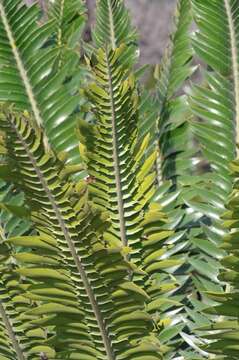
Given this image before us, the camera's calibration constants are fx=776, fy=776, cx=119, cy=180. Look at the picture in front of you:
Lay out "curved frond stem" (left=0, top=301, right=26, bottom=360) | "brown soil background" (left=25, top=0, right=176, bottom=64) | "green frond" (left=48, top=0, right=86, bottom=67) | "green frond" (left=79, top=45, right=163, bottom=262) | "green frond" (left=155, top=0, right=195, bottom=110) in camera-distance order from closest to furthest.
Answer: "green frond" (left=79, top=45, right=163, bottom=262)
"curved frond stem" (left=0, top=301, right=26, bottom=360)
"green frond" (left=155, top=0, right=195, bottom=110)
"green frond" (left=48, top=0, right=86, bottom=67)
"brown soil background" (left=25, top=0, right=176, bottom=64)

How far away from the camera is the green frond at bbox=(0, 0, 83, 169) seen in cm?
127

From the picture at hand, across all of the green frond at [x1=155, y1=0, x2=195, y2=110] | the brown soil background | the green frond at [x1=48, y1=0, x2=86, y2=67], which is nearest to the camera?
the green frond at [x1=155, y1=0, x2=195, y2=110]

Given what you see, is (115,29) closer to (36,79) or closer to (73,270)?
Result: (36,79)

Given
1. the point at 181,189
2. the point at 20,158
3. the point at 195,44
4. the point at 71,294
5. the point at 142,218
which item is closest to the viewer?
the point at 20,158

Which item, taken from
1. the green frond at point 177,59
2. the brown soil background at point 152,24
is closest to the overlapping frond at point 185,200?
the green frond at point 177,59

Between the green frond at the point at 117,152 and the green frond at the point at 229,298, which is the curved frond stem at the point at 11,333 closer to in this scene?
the green frond at the point at 117,152

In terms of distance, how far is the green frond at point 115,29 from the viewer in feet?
4.86

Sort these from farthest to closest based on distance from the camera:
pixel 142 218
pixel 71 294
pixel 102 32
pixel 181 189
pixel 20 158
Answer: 1. pixel 102 32
2. pixel 181 189
3. pixel 142 218
4. pixel 71 294
5. pixel 20 158

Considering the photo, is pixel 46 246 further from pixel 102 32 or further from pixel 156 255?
pixel 102 32

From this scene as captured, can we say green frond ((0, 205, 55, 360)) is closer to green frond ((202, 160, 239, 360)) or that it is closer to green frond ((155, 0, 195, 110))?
green frond ((202, 160, 239, 360))

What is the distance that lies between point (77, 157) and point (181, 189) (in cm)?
19

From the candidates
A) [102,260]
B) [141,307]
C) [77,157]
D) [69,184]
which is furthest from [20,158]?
[77,157]

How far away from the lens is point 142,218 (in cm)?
109

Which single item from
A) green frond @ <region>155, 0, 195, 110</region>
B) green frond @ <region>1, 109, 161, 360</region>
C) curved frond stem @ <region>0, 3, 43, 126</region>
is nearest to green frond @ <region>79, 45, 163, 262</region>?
green frond @ <region>1, 109, 161, 360</region>
